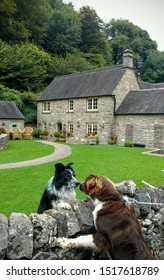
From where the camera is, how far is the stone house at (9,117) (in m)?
23.6

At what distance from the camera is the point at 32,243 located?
253 centimetres

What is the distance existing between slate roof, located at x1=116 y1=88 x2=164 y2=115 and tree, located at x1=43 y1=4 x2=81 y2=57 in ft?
82.6

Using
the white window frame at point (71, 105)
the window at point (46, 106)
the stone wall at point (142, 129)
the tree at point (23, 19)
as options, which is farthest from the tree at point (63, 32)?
the stone wall at point (142, 129)

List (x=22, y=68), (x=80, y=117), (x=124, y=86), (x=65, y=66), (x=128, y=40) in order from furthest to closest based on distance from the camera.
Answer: (x=128, y=40)
(x=65, y=66)
(x=22, y=68)
(x=80, y=117)
(x=124, y=86)

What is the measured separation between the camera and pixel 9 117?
2370 centimetres

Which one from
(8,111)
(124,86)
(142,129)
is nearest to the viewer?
(142,129)

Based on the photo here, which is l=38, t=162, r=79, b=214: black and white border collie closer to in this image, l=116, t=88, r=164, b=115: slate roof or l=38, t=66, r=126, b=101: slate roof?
l=116, t=88, r=164, b=115: slate roof

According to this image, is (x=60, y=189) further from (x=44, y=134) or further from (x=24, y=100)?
(x=24, y=100)

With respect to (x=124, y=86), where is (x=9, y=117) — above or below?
below

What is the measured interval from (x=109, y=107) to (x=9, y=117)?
10193 mm

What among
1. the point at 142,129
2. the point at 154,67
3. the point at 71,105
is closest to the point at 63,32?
the point at 154,67

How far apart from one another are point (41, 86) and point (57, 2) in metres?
25.8

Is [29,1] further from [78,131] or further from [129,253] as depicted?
[129,253]
